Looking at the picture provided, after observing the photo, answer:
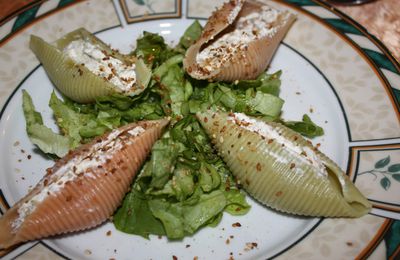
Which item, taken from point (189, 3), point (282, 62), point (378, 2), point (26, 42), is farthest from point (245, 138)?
point (378, 2)

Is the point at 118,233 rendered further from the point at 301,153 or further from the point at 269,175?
the point at 301,153

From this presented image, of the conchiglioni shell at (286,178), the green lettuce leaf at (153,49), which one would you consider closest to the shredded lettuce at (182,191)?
the conchiglioni shell at (286,178)

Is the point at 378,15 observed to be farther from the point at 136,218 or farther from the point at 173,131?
the point at 136,218

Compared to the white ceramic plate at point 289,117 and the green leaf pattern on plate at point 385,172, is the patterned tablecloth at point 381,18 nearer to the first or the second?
the white ceramic plate at point 289,117

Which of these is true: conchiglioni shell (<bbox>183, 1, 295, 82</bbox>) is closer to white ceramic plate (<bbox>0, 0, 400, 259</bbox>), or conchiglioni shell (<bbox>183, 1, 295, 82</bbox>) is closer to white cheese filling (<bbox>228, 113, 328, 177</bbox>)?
white ceramic plate (<bbox>0, 0, 400, 259</bbox>)

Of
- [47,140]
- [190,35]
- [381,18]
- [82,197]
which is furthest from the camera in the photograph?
[381,18]

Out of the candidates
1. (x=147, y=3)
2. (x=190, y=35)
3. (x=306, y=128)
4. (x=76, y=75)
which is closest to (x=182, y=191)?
(x=306, y=128)
